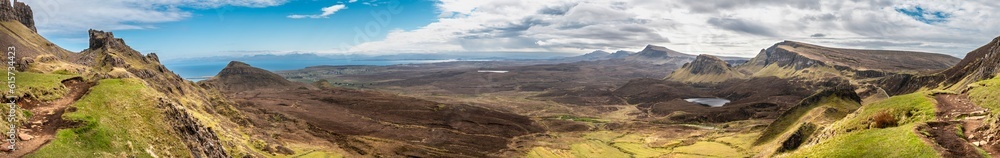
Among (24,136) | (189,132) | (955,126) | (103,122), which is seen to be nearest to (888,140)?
(955,126)

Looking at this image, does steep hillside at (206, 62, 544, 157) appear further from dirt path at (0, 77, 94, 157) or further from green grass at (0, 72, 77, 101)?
dirt path at (0, 77, 94, 157)

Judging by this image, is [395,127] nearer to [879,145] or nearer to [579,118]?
[579,118]

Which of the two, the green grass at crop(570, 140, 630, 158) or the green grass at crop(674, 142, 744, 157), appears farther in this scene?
the green grass at crop(570, 140, 630, 158)

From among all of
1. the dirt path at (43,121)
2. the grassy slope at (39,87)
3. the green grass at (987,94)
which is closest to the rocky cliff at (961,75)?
the green grass at (987,94)

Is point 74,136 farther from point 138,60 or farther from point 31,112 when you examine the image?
point 138,60

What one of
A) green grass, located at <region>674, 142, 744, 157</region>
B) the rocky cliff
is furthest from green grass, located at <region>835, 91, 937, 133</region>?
green grass, located at <region>674, 142, 744, 157</region>

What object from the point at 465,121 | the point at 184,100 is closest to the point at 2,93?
the point at 184,100
